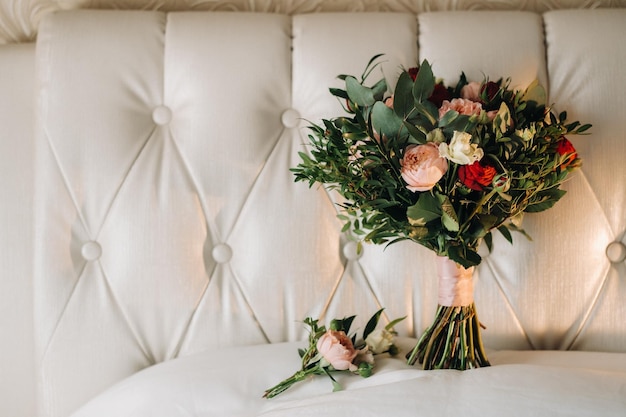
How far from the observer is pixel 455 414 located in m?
0.89

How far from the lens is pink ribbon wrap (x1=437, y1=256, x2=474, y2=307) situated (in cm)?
111

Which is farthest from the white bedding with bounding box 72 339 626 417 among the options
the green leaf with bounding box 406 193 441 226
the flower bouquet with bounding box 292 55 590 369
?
the green leaf with bounding box 406 193 441 226

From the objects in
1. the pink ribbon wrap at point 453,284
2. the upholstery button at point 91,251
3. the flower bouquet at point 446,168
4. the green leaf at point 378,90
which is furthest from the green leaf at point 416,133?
the upholstery button at point 91,251

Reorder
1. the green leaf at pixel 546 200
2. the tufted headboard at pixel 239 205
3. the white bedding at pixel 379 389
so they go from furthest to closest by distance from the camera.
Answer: the tufted headboard at pixel 239 205 → the green leaf at pixel 546 200 → the white bedding at pixel 379 389

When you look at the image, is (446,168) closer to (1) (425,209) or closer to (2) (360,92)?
(1) (425,209)

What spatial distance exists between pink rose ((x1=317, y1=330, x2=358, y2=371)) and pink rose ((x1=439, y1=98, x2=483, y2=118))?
1.32 ft

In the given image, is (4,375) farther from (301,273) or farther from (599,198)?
(599,198)

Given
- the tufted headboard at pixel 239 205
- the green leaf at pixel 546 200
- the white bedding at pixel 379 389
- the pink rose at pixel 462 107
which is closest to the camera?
the white bedding at pixel 379 389

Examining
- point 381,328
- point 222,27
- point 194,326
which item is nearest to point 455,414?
point 381,328

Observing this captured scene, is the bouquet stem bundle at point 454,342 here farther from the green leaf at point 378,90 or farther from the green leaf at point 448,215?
the green leaf at point 378,90

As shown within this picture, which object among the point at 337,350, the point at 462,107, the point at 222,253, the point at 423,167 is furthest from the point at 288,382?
the point at 462,107

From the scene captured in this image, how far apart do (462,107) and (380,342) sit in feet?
1.42

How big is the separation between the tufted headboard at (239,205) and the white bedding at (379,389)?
0.09 metres

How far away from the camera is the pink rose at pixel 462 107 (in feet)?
3.33
